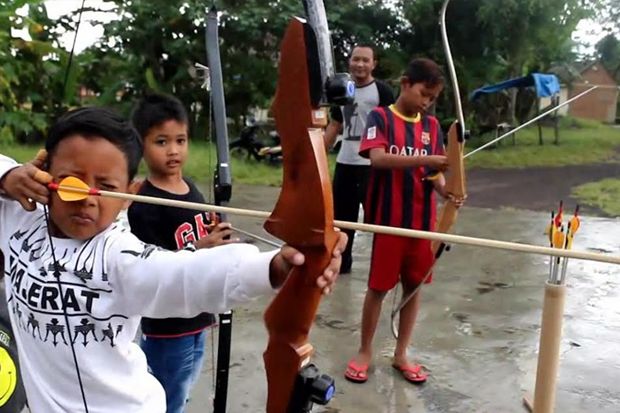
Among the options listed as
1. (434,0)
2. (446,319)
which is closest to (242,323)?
(446,319)

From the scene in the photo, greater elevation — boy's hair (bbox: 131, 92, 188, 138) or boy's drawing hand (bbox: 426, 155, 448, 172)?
boy's hair (bbox: 131, 92, 188, 138)

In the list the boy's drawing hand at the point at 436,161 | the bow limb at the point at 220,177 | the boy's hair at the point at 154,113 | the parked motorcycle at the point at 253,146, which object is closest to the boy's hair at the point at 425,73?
the boy's drawing hand at the point at 436,161

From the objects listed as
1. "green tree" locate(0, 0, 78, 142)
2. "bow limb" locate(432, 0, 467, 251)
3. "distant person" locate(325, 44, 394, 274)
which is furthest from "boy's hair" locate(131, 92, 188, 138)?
"green tree" locate(0, 0, 78, 142)

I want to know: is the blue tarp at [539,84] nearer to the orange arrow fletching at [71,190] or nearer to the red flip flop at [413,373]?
the red flip flop at [413,373]

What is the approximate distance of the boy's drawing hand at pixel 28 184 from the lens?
1286 mm

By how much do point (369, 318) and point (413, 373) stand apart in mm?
301

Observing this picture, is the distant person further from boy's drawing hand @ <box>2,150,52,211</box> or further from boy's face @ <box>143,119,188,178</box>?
boy's drawing hand @ <box>2,150,52,211</box>

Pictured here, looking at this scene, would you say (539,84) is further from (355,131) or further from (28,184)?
(28,184)

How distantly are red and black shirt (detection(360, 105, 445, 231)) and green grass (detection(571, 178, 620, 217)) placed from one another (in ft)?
17.3

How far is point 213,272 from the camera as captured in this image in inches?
44.8

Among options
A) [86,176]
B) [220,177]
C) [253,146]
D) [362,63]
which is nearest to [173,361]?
[220,177]

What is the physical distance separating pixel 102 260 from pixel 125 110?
12160 mm

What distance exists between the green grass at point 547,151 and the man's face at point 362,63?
8.86m

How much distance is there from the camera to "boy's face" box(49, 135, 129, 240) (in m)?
1.30
